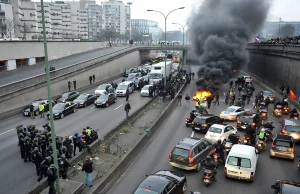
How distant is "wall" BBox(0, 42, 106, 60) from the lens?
35.6 meters

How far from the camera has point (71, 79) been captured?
110ft

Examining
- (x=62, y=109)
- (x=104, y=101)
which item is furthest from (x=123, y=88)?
(x=62, y=109)

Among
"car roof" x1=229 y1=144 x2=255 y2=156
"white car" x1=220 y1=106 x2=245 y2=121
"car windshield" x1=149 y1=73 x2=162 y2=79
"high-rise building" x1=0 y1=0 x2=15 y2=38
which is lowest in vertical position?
"white car" x1=220 y1=106 x2=245 y2=121

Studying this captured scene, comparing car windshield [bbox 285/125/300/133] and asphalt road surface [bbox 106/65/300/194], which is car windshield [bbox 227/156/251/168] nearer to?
asphalt road surface [bbox 106/65/300/194]

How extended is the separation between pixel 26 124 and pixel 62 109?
9.64ft

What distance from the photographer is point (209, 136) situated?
1664 cm

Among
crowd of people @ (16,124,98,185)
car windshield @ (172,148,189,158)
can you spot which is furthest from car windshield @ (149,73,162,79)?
car windshield @ (172,148,189,158)

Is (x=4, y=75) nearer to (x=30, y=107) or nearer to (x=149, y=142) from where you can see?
(x=30, y=107)

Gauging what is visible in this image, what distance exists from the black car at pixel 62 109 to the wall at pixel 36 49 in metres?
16.7

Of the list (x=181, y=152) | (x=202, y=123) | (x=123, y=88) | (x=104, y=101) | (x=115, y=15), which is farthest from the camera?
(x=115, y=15)

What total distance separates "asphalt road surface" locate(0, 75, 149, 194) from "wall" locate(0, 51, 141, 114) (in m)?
1.56

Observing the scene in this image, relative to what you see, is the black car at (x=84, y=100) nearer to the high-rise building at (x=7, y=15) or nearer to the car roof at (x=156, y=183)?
the car roof at (x=156, y=183)

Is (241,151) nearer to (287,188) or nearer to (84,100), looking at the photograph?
(287,188)

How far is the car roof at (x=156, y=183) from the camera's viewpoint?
9380 millimetres
